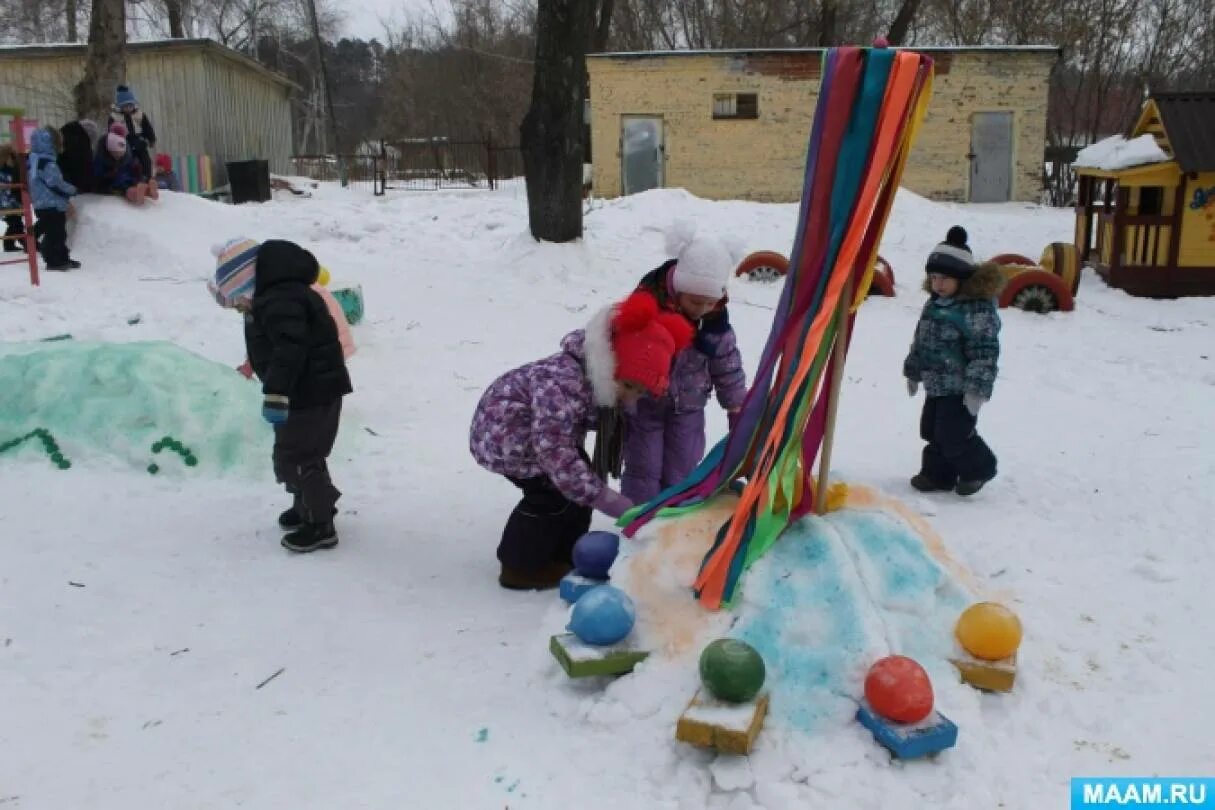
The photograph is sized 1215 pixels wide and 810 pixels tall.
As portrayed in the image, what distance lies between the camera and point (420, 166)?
27000mm

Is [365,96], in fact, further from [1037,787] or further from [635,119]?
[1037,787]

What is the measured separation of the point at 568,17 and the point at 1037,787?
942 centimetres

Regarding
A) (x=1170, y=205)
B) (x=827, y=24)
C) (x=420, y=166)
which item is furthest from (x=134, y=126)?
(x=827, y=24)

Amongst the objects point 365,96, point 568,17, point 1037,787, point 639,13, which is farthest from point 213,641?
point 365,96

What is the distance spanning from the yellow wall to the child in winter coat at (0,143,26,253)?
12.2 meters

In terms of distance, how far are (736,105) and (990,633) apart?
19.1 meters

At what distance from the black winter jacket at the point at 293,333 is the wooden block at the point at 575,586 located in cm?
145

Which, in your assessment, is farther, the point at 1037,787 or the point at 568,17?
the point at 568,17

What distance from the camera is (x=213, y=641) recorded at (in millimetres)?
3641

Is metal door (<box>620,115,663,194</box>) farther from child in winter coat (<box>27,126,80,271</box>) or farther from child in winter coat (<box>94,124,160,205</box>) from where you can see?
child in winter coat (<box>27,126,80,271</box>)

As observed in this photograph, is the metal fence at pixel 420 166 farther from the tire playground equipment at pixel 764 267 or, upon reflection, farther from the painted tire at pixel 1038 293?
the painted tire at pixel 1038 293

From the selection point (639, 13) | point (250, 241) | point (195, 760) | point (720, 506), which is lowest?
point (195, 760)

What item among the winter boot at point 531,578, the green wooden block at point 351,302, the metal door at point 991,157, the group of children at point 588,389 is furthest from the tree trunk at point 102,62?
the metal door at point 991,157

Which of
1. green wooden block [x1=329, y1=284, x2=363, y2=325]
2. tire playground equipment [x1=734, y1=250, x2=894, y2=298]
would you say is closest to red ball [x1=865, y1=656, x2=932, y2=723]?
green wooden block [x1=329, y1=284, x2=363, y2=325]
